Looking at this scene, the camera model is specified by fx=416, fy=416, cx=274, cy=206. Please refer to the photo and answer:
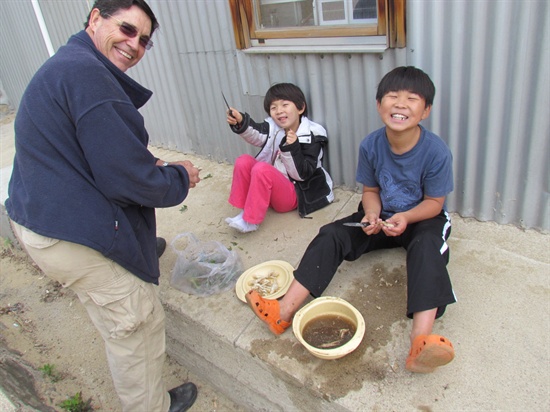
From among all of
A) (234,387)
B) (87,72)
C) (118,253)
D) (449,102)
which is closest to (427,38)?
(449,102)

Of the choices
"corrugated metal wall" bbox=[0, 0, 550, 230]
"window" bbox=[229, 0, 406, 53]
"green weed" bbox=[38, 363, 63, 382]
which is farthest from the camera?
"green weed" bbox=[38, 363, 63, 382]

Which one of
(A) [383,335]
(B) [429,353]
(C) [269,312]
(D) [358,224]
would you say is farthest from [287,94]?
(B) [429,353]

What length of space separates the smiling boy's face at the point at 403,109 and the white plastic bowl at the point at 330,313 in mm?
965

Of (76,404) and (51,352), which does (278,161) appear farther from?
(51,352)

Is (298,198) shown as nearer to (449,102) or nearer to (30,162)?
(449,102)

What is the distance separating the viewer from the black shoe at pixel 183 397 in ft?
8.43

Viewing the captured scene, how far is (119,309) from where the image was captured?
1.97 m

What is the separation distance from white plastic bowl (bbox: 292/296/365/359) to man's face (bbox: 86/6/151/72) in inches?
58.0

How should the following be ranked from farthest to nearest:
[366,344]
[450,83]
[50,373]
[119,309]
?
[50,373]
[450,83]
[366,344]
[119,309]

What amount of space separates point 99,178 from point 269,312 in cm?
107

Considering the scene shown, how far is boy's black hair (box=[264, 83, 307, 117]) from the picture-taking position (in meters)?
3.03

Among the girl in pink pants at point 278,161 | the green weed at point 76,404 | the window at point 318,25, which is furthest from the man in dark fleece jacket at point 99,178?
the window at point 318,25

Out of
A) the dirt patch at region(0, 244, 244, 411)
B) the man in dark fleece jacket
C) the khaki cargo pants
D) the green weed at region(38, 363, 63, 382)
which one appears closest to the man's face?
the man in dark fleece jacket

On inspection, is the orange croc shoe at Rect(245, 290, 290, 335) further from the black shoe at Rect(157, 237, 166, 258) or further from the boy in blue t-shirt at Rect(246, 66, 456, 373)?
the black shoe at Rect(157, 237, 166, 258)
